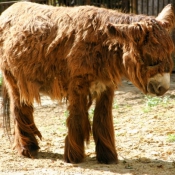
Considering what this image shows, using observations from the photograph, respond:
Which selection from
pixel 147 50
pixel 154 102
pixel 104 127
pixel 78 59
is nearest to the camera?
pixel 147 50

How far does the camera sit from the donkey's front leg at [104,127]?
5871 millimetres

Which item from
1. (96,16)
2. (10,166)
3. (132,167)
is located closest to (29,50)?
(96,16)

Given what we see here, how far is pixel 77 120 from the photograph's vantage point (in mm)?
5715

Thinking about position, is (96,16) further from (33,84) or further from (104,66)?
(33,84)

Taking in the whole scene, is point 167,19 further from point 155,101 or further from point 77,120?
point 155,101

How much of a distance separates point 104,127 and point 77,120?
1.30 ft

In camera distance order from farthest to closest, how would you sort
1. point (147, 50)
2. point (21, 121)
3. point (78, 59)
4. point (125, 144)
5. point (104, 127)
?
1. point (125, 144)
2. point (21, 121)
3. point (104, 127)
4. point (78, 59)
5. point (147, 50)

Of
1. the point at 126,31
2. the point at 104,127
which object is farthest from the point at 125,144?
the point at 126,31

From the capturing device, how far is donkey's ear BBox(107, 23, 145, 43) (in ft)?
16.7

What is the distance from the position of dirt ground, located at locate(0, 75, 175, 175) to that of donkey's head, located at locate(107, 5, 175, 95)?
119 cm

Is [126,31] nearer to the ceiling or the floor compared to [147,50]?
nearer to the ceiling

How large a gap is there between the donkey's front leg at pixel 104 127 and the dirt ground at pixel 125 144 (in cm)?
16

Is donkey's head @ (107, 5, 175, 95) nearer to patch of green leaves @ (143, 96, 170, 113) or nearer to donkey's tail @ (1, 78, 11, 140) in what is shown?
donkey's tail @ (1, 78, 11, 140)

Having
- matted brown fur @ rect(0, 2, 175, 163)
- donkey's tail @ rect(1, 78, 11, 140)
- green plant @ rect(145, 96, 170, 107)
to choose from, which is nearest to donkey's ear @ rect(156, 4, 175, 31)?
matted brown fur @ rect(0, 2, 175, 163)
